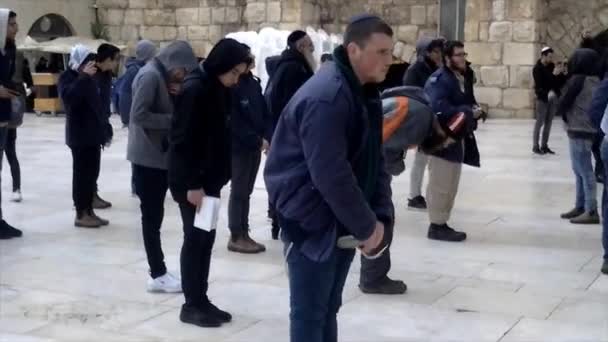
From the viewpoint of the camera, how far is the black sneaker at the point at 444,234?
7.81m

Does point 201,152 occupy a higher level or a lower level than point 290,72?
lower

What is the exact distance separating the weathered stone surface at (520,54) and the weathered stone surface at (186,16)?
779 cm

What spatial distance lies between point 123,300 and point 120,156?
831cm

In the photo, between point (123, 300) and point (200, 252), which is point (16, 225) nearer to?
point (123, 300)

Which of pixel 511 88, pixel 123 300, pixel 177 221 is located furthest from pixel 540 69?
pixel 123 300

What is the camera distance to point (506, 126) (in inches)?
711

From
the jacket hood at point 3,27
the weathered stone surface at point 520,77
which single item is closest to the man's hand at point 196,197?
the jacket hood at point 3,27

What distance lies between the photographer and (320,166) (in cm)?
340

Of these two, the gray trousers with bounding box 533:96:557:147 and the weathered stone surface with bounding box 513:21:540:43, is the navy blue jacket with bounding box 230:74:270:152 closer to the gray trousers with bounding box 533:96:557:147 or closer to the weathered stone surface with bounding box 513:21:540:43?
the gray trousers with bounding box 533:96:557:147

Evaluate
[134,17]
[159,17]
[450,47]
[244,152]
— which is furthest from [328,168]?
[134,17]

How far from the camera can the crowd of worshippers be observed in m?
3.55

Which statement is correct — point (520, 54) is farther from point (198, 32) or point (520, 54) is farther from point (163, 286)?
point (163, 286)

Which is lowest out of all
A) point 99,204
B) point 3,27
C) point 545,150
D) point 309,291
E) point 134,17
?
point 545,150

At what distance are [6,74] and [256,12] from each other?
44.2 feet
